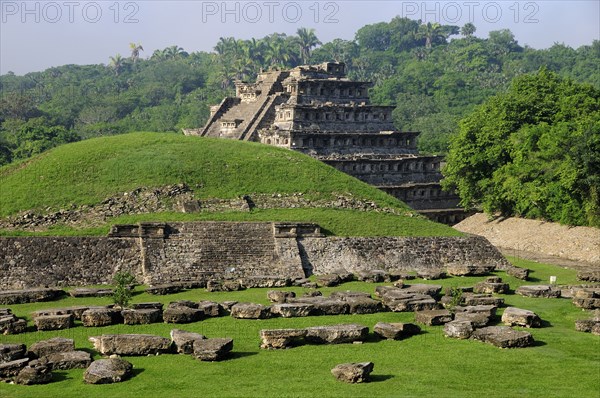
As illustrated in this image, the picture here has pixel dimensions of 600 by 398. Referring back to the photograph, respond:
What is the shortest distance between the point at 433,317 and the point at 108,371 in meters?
11.9

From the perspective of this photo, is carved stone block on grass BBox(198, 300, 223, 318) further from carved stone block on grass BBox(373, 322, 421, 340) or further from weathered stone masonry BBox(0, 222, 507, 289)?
weathered stone masonry BBox(0, 222, 507, 289)

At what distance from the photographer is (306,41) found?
528 feet

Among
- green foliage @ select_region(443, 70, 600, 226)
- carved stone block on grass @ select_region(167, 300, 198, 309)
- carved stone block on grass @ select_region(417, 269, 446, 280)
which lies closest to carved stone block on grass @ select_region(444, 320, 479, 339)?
carved stone block on grass @ select_region(167, 300, 198, 309)

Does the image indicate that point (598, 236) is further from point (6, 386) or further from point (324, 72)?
point (6, 386)

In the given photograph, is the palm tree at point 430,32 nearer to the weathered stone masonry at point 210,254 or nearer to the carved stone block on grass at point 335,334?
the weathered stone masonry at point 210,254

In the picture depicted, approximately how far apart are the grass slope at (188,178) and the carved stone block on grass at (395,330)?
16.3 meters

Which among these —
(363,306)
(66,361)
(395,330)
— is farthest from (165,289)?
(66,361)

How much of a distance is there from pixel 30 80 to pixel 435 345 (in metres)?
163

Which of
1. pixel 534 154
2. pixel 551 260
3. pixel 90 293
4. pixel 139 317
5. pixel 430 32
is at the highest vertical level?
pixel 430 32

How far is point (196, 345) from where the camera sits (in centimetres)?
2484

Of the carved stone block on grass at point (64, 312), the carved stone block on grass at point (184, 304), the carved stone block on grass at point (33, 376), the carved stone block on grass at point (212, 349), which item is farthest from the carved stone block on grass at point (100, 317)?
the carved stone block on grass at point (33, 376)

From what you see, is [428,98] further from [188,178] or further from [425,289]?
[425,289]

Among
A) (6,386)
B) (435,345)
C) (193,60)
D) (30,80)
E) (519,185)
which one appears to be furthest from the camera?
(193,60)

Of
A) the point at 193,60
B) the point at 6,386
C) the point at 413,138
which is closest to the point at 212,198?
the point at 6,386
